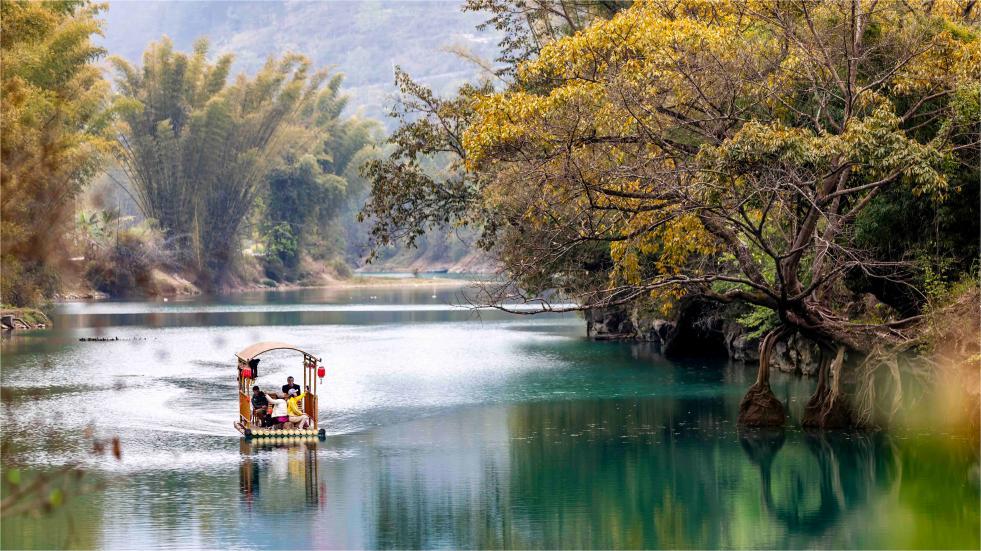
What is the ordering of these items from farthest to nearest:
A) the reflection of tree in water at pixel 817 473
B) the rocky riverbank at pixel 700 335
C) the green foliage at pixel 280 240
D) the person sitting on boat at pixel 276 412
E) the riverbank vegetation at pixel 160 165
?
the green foliage at pixel 280 240 < the riverbank vegetation at pixel 160 165 < the rocky riverbank at pixel 700 335 < the person sitting on boat at pixel 276 412 < the reflection of tree in water at pixel 817 473

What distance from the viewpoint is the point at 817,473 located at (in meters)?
16.7

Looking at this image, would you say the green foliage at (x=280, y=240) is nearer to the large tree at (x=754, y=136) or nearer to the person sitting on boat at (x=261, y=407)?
the large tree at (x=754, y=136)

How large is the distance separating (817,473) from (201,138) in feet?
166

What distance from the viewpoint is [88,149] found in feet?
116

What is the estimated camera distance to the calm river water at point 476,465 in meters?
13.6

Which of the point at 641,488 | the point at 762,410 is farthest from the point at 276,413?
the point at 762,410

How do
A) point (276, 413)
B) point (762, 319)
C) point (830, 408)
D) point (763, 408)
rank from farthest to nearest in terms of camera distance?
point (762, 319) → point (276, 413) → point (763, 408) → point (830, 408)

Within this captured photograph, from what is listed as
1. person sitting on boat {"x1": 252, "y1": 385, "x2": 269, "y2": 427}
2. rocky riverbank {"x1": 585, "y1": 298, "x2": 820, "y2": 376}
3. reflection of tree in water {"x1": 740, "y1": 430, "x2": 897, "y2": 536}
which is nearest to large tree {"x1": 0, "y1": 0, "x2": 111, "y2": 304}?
person sitting on boat {"x1": 252, "y1": 385, "x2": 269, "y2": 427}

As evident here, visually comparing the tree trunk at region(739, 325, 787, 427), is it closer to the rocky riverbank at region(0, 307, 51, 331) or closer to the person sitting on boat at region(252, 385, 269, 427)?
the person sitting on boat at region(252, 385, 269, 427)

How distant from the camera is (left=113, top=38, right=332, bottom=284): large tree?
203ft

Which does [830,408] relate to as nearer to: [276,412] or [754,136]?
[754,136]

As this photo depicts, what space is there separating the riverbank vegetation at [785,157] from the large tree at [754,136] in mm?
37

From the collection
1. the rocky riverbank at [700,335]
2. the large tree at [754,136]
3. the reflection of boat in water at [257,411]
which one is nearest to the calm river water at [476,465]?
the reflection of boat in water at [257,411]

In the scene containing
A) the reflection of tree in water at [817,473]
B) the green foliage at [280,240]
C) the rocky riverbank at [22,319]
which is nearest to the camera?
the reflection of tree in water at [817,473]
